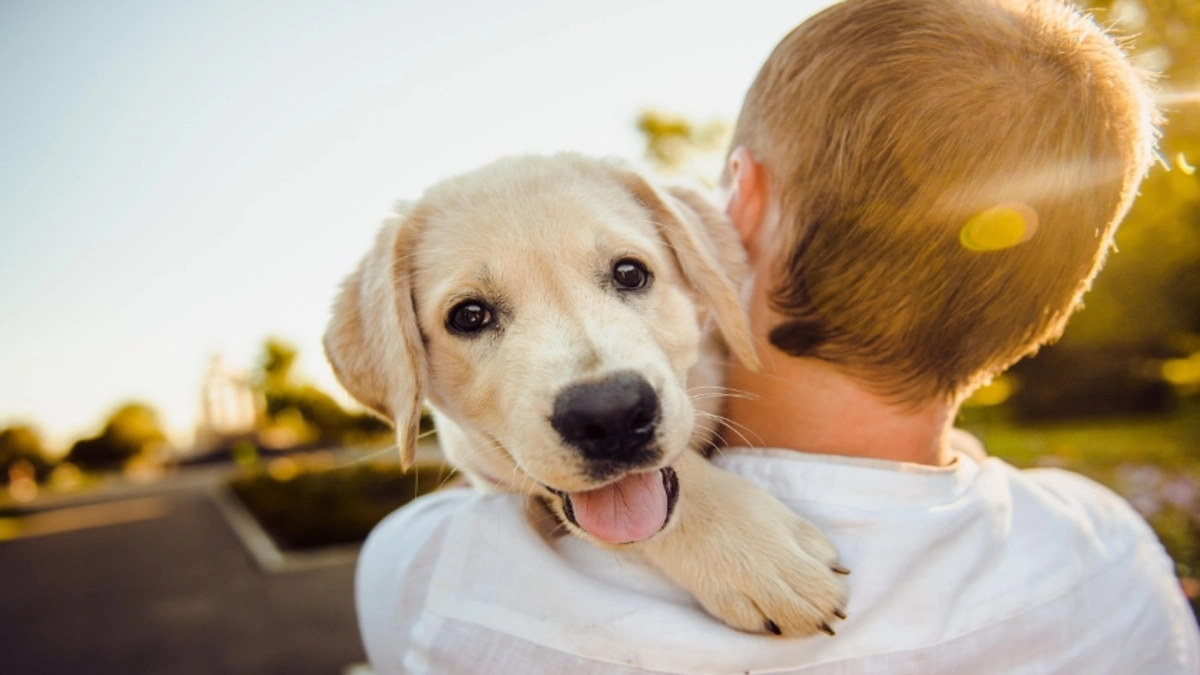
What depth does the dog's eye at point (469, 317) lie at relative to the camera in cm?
273

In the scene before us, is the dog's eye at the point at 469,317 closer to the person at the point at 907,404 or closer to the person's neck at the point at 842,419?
the person at the point at 907,404

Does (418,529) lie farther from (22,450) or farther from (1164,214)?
(22,450)

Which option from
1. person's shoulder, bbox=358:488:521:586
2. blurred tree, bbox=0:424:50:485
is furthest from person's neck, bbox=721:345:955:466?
blurred tree, bbox=0:424:50:485

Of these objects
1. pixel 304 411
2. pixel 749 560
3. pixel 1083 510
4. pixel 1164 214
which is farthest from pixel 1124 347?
pixel 304 411

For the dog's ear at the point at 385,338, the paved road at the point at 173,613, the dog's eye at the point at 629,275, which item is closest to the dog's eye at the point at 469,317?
the dog's ear at the point at 385,338

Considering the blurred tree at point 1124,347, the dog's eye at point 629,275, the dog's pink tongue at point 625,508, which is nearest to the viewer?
the dog's pink tongue at point 625,508

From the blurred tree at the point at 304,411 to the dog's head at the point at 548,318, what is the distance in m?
31.1

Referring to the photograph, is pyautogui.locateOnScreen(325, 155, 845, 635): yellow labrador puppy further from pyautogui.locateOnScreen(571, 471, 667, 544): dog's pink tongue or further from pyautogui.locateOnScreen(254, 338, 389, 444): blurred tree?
pyautogui.locateOnScreen(254, 338, 389, 444): blurred tree

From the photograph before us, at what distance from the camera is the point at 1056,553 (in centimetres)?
212

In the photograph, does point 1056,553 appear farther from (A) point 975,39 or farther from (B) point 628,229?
(B) point 628,229

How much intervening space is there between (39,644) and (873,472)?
14293 millimetres

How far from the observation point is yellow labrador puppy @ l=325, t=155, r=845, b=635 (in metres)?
2.07

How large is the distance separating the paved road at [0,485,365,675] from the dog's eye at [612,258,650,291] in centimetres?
895

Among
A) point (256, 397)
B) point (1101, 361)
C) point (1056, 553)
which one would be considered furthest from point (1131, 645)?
point (256, 397)
